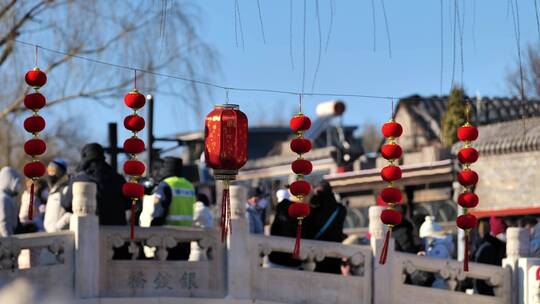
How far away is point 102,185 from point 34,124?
1417mm

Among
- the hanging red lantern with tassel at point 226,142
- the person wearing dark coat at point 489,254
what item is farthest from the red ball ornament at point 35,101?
the person wearing dark coat at point 489,254

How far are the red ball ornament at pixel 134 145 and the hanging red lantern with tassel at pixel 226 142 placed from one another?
0.98 meters

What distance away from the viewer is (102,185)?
1401 centimetres

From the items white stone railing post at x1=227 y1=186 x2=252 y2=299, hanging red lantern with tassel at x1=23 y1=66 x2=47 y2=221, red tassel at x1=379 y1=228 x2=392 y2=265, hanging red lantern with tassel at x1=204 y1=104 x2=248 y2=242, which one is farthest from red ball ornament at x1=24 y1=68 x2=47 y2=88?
red tassel at x1=379 y1=228 x2=392 y2=265

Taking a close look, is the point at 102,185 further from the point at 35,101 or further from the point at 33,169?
the point at 35,101

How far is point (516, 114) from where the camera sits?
96.0ft

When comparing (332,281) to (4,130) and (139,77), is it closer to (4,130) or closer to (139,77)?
(139,77)

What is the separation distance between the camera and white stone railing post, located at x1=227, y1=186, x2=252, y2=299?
46.7 feet

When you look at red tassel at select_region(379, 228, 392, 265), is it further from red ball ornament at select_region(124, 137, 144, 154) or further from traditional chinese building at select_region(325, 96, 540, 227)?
traditional chinese building at select_region(325, 96, 540, 227)

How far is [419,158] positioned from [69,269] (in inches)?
616

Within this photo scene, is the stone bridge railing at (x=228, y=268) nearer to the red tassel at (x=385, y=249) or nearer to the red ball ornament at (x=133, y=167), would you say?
the red tassel at (x=385, y=249)

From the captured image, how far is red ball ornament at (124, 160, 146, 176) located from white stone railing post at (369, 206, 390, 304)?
325cm

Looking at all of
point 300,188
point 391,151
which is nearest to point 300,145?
point 300,188

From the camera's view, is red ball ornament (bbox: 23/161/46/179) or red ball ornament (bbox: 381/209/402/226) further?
red ball ornament (bbox: 381/209/402/226)
